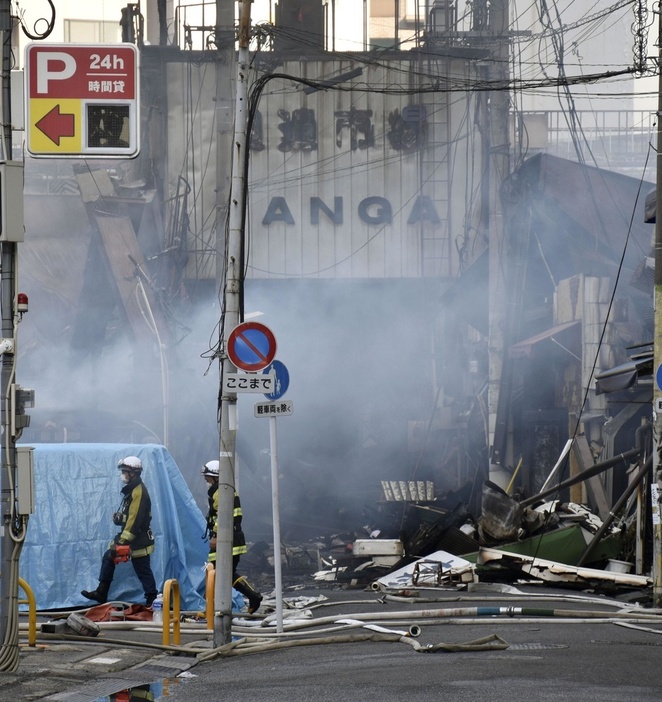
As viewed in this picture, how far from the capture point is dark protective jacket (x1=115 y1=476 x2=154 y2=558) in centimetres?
1388

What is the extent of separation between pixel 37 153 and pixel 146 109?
2277 centimetres

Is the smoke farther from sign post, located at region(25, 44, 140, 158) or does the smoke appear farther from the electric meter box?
sign post, located at region(25, 44, 140, 158)

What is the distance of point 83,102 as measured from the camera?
9500 mm

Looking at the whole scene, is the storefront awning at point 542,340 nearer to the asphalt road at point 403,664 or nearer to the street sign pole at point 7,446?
the asphalt road at point 403,664

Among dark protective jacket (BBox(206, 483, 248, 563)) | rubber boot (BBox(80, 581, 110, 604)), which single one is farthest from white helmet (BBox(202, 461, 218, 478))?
rubber boot (BBox(80, 581, 110, 604))

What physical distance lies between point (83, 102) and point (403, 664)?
5054 mm

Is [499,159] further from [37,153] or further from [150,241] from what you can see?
[37,153]

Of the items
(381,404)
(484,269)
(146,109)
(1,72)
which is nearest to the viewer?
(1,72)

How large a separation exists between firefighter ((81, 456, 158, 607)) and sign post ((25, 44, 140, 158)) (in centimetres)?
550

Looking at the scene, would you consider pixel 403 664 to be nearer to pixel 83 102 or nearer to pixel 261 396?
pixel 83 102

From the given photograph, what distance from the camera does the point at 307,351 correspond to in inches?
1310

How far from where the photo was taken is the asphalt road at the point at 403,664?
773 centimetres

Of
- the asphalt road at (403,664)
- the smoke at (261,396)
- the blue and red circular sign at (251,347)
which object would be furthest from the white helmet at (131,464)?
the smoke at (261,396)

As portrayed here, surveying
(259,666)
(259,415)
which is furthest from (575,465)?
(259,666)
